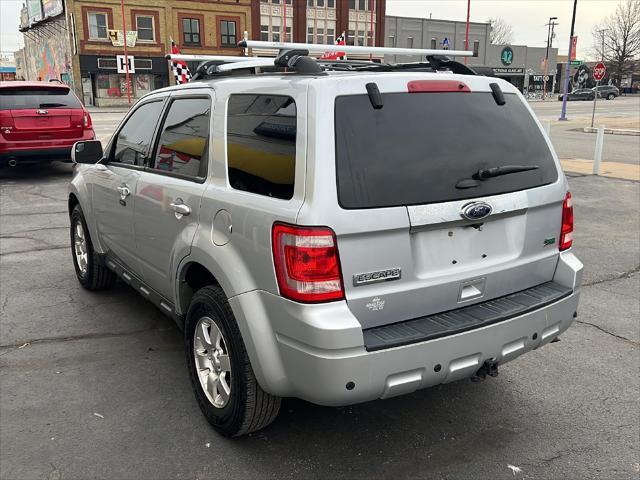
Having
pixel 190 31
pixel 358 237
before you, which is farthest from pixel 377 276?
pixel 190 31

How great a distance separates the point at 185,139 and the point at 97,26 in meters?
50.6

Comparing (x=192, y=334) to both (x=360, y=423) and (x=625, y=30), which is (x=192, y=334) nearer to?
(x=360, y=423)

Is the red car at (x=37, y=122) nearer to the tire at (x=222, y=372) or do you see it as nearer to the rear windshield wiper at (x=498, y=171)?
the tire at (x=222, y=372)

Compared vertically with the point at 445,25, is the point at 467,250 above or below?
below

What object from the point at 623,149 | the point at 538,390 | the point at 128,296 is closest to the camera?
the point at 538,390

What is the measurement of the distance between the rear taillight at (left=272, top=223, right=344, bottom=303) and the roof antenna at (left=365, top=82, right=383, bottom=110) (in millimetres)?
628

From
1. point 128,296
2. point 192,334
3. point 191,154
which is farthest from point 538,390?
point 128,296

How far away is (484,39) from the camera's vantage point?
255ft

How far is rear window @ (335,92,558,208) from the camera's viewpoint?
8.51ft

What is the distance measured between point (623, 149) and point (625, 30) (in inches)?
2658

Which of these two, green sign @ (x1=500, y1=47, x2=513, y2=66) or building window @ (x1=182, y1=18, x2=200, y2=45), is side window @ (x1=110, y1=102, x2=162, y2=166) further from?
green sign @ (x1=500, y1=47, x2=513, y2=66)

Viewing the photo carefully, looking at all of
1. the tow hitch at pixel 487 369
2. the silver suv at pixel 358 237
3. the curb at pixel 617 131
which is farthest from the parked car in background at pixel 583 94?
the tow hitch at pixel 487 369

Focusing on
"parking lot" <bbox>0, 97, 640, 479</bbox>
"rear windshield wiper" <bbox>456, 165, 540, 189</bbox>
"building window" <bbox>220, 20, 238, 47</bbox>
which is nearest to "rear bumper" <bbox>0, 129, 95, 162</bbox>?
"parking lot" <bbox>0, 97, 640, 479</bbox>

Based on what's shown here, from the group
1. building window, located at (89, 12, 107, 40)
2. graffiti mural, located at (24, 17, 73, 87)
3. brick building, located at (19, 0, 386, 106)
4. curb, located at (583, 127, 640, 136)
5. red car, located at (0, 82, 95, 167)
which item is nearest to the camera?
red car, located at (0, 82, 95, 167)
